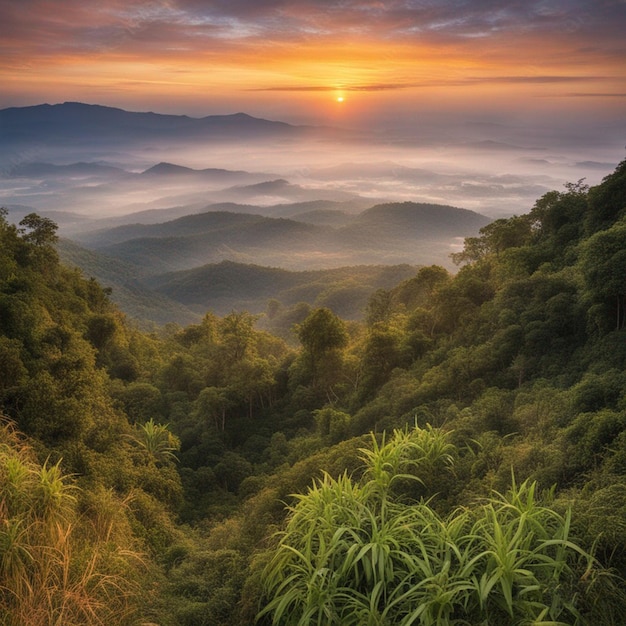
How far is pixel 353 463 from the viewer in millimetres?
11688

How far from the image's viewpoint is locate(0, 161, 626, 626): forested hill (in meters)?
5.66

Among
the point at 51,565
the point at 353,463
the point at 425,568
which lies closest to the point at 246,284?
the point at 353,463

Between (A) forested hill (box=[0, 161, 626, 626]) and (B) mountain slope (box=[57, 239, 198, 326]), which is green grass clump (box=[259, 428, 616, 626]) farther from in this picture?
(B) mountain slope (box=[57, 239, 198, 326])

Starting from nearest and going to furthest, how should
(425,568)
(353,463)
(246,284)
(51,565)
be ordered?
1. (425,568)
2. (51,565)
3. (353,463)
4. (246,284)

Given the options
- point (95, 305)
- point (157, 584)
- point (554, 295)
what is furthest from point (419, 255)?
point (157, 584)

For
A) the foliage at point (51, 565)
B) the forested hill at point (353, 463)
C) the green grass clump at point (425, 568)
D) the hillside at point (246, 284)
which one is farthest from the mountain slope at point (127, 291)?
the green grass clump at point (425, 568)

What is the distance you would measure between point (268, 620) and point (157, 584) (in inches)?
119

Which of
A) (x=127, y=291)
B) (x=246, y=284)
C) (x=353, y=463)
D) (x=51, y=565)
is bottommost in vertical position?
(x=246, y=284)

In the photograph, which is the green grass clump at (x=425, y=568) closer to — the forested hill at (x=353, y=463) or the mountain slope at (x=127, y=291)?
the forested hill at (x=353, y=463)

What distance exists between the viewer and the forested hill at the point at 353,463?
5.66 meters

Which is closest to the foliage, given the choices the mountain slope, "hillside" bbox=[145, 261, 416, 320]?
the mountain slope

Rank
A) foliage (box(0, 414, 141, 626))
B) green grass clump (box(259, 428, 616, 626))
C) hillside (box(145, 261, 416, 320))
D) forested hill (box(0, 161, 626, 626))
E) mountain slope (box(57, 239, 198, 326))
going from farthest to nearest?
hillside (box(145, 261, 416, 320)) → mountain slope (box(57, 239, 198, 326)) → foliage (box(0, 414, 141, 626)) → forested hill (box(0, 161, 626, 626)) → green grass clump (box(259, 428, 616, 626))

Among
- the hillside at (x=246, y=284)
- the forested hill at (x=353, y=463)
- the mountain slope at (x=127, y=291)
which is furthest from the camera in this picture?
the hillside at (x=246, y=284)

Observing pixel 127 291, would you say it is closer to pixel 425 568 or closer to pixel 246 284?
pixel 246 284
